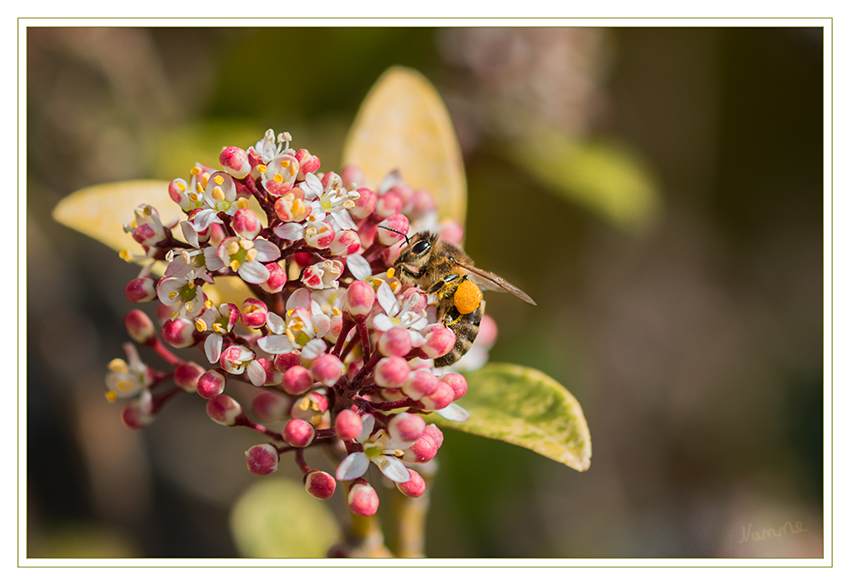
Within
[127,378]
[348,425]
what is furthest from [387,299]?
[127,378]

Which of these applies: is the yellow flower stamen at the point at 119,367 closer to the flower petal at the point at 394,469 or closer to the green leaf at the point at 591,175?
the flower petal at the point at 394,469

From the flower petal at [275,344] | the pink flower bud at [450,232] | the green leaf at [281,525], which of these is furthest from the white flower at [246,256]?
the green leaf at [281,525]

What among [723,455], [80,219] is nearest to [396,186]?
[80,219]

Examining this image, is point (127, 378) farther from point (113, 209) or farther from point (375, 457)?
point (375, 457)

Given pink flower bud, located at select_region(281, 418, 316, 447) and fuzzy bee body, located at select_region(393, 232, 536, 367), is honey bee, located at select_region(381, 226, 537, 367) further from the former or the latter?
pink flower bud, located at select_region(281, 418, 316, 447)
